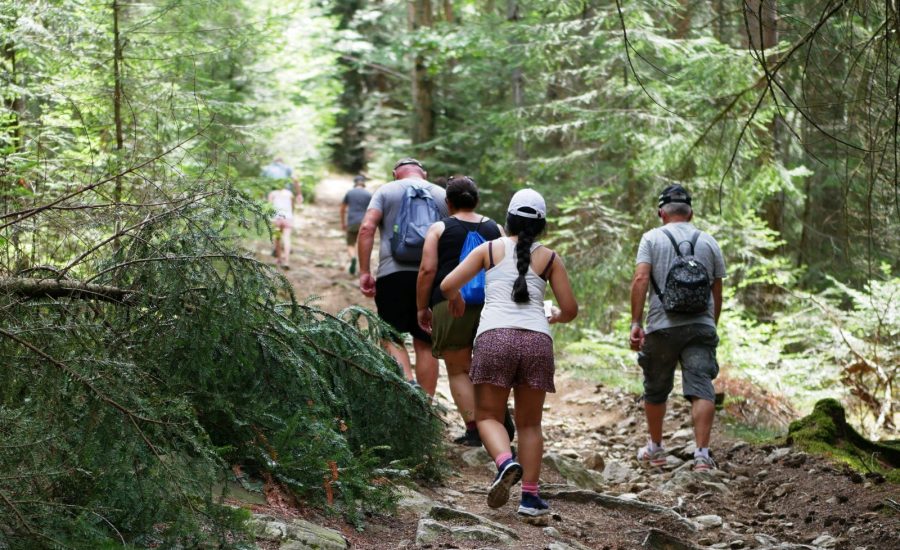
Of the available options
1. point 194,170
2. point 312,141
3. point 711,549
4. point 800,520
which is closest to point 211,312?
point 711,549

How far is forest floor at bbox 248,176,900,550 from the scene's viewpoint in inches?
195

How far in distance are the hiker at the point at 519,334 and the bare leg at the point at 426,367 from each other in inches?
74.9

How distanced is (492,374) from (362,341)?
93cm

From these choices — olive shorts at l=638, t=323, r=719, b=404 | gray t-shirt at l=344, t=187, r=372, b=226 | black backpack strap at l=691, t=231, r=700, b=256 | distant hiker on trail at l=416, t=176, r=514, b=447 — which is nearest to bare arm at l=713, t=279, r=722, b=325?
olive shorts at l=638, t=323, r=719, b=404

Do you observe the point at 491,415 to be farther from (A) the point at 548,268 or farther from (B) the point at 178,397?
(B) the point at 178,397

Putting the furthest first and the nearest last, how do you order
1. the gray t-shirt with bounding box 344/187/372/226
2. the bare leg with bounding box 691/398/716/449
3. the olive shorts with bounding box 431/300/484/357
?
the gray t-shirt with bounding box 344/187/372/226 < the bare leg with bounding box 691/398/716/449 < the olive shorts with bounding box 431/300/484/357

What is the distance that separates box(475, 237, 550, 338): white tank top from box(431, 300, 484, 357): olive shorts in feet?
3.51

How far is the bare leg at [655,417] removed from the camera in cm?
779

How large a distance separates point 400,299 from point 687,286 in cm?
233

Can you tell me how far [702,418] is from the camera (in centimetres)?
743

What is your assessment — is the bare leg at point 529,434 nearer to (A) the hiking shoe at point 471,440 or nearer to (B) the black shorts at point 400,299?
(A) the hiking shoe at point 471,440

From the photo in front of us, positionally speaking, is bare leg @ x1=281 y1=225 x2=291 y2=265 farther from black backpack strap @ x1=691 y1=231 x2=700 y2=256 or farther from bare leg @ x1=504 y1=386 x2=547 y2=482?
bare leg @ x1=504 y1=386 x2=547 y2=482

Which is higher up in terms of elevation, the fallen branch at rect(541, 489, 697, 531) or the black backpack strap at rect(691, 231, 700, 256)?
the black backpack strap at rect(691, 231, 700, 256)

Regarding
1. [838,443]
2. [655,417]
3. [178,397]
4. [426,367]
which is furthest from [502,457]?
[838,443]
